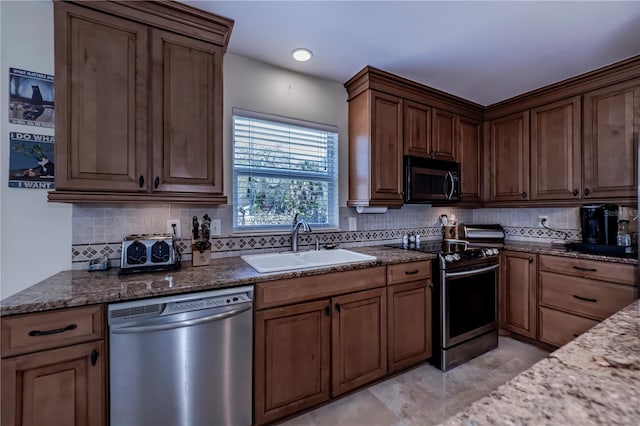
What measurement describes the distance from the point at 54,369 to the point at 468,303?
2.71 m

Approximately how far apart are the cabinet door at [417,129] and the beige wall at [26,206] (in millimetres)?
2603

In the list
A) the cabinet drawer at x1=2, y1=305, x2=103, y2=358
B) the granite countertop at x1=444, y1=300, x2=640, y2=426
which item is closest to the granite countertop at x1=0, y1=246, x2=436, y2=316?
the cabinet drawer at x1=2, y1=305, x2=103, y2=358

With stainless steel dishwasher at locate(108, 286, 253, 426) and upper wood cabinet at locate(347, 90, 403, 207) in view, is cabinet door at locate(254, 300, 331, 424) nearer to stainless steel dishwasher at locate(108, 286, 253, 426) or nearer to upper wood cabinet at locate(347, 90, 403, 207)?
stainless steel dishwasher at locate(108, 286, 253, 426)

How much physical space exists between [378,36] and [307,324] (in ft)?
6.60

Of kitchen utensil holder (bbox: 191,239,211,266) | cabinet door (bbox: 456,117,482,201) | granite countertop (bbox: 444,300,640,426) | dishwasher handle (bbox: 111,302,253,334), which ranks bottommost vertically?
dishwasher handle (bbox: 111,302,253,334)

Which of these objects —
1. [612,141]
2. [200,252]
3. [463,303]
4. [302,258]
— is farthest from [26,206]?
[612,141]

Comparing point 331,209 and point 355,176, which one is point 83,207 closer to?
point 331,209

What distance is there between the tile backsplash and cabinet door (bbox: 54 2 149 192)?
35cm

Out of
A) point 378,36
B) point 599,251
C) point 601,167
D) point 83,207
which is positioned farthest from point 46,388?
point 601,167

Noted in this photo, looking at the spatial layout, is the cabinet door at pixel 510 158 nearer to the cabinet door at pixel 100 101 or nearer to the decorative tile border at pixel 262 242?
the decorative tile border at pixel 262 242

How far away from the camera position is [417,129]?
2.66 metres

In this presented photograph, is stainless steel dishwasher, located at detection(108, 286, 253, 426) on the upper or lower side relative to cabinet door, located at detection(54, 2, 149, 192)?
lower

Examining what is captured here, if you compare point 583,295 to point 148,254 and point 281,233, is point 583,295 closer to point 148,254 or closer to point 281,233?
point 281,233

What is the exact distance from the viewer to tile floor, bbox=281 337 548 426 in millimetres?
1763
